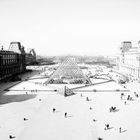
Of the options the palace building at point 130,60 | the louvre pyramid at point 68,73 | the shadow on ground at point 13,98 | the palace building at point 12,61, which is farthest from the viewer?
the palace building at point 130,60

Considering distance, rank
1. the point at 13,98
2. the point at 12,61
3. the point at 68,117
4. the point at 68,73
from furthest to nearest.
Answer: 1. the point at 12,61
2. the point at 68,73
3. the point at 13,98
4. the point at 68,117

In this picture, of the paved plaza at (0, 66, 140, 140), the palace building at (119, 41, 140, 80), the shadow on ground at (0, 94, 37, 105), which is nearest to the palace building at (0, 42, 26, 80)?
the shadow on ground at (0, 94, 37, 105)

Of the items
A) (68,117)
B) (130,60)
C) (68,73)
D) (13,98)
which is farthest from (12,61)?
(68,117)

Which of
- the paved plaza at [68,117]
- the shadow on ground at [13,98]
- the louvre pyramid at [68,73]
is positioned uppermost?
the louvre pyramid at [68,73]

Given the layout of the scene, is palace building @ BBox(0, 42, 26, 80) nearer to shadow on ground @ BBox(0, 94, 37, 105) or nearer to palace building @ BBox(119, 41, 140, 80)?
shadow on ground @ BBox(0, 94, 37, 105)

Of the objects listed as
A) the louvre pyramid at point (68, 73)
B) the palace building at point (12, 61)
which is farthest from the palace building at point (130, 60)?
the palace building at point (12, 61)

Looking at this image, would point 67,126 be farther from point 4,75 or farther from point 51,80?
point 4,75

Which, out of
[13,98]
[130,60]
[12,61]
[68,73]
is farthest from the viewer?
[130,60]

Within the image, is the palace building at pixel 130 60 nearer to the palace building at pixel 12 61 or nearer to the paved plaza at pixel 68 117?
the paved plaza at pixel 68 117

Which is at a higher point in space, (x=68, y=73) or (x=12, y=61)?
(x=12, y=61)

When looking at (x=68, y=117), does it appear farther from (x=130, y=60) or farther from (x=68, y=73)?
(x=130, y=60)

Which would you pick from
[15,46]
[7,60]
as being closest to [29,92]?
[7,60]

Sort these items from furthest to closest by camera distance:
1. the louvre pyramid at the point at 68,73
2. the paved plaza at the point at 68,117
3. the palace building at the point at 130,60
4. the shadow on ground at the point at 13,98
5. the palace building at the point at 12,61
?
the palace building at the point at 130,60 < the palace building at the point at 12,61 < the louvre pyramid at the point at 68,73 < the shadow on ground at the point at 13,98 < the paved plaza at the point at 68,117

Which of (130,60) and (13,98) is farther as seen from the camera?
(130,60)
